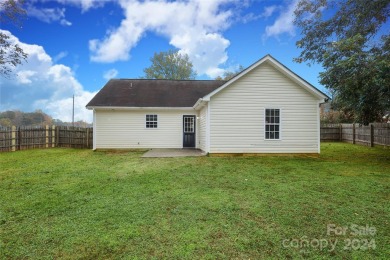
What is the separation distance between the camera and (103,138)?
15.0 meters

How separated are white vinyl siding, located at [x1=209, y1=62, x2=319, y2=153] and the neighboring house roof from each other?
4.54 metres

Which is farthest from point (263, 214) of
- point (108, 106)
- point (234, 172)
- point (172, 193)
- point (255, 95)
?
point (108, 106)

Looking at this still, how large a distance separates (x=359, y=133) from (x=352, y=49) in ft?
37.2

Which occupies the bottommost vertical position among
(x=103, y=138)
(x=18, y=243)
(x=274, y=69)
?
(x=18, y=243)

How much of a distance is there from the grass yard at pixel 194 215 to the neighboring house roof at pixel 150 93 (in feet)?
27.7

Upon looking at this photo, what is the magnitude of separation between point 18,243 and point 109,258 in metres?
1.50

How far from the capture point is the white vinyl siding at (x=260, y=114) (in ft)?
37.7

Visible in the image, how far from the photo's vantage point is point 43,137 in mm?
16844

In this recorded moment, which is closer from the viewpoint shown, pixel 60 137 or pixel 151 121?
pixel 151 121

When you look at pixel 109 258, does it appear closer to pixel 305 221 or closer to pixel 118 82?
pixel 305 221

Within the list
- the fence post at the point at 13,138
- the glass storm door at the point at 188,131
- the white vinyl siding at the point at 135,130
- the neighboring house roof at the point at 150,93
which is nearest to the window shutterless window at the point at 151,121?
the white vinyl siding at the point at 135,130

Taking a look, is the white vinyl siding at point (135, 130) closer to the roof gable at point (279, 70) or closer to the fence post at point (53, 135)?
the roof gable at point (279, 70)

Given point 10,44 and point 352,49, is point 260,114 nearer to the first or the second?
point 352,49

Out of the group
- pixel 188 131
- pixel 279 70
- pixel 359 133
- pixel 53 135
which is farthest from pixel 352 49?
pixel 53 135
